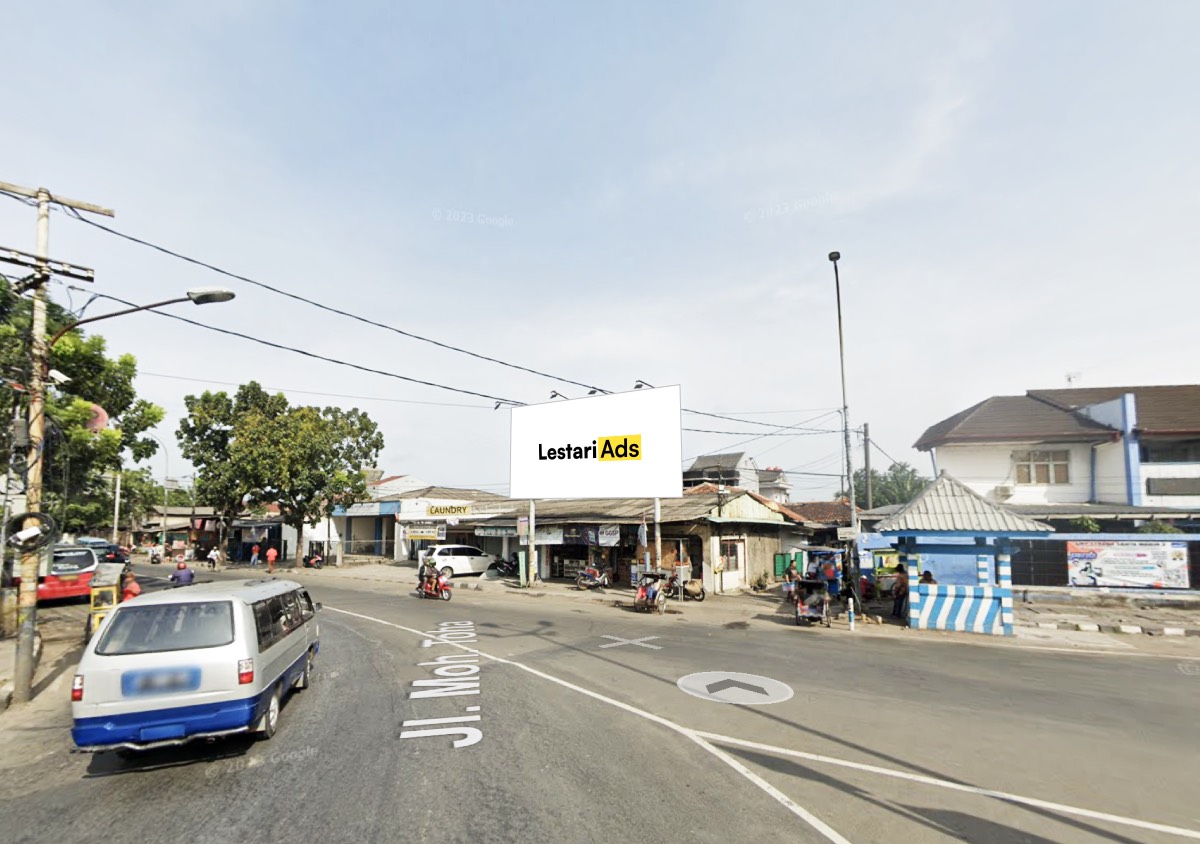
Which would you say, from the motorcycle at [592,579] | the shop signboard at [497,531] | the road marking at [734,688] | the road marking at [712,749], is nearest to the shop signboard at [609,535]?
the motorcycle at [592,579]

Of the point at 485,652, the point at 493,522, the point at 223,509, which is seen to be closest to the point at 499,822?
the point at 485,652

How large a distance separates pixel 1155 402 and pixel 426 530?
40.2m

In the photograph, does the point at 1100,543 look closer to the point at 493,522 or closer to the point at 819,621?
the point at 819,621

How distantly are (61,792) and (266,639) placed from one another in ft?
6.75

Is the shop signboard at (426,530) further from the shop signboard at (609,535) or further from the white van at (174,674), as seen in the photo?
the white van at (174,674)

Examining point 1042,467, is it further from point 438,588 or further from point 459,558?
point 459,558

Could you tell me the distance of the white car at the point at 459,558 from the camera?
3100 cm

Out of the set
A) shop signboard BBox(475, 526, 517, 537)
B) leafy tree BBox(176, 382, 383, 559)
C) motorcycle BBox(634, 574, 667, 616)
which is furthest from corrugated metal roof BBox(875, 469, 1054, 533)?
leafy tree BBox(176, 382, 383, 559)

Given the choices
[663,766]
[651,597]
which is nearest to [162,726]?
[663,766]

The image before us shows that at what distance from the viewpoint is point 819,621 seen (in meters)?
16.8

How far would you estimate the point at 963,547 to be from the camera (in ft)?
53.1

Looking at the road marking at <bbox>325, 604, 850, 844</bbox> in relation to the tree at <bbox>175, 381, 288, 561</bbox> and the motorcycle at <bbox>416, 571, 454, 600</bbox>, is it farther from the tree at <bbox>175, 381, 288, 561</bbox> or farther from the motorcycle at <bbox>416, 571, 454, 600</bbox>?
the tree at <bbox>175, 381, 288, 561</bbox>

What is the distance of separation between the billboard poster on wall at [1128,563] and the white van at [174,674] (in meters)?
24.4

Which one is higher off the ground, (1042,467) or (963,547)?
(1042,467)
